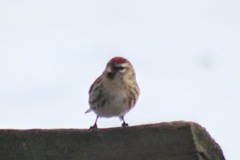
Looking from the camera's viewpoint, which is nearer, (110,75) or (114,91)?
(114,91)

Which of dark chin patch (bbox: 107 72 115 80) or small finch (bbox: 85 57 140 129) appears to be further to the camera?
dark chin patch (bbox: 107 72 115 80)

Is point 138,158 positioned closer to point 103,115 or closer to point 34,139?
point 34,139

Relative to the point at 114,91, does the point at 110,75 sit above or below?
above

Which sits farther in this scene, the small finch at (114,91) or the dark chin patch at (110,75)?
the dark chin patch at (110,75)

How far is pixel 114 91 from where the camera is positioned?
753 centimetres

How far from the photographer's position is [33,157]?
430 centimetres

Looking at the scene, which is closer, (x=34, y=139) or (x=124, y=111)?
(x=34, y=139)

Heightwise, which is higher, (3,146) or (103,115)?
(3,146)

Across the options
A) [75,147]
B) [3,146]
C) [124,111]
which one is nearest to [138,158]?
[75,147]

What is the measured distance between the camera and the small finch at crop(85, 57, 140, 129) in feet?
24.5

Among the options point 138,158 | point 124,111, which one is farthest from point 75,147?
point 124,111

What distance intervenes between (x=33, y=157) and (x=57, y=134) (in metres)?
0.23

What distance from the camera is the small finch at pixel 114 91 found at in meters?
7.47

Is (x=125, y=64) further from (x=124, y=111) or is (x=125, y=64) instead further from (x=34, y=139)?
(x=34, y=139)
